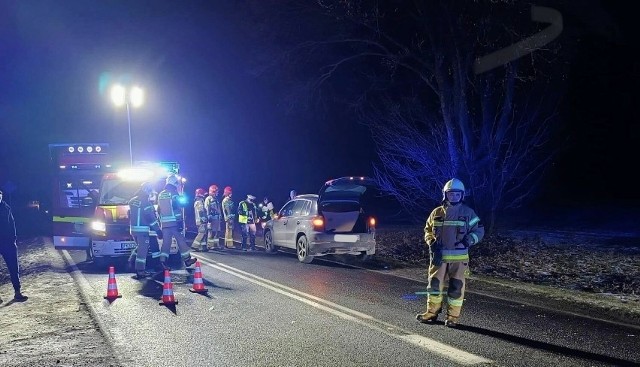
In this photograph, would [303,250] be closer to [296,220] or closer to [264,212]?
[296,220]

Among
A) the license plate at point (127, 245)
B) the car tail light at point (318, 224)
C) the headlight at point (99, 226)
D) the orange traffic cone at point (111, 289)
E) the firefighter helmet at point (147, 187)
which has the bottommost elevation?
the orange traffic cone at point (111, 289)

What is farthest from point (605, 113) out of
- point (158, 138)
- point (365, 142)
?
point (158, 138)

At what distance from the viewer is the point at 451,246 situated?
7.15 meters

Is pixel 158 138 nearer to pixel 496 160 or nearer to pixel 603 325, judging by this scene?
pixel 496 160

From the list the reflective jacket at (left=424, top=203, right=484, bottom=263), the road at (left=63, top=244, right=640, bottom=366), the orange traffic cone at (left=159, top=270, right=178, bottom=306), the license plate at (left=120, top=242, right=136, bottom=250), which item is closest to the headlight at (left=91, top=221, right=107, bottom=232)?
the license plate at (left=120, top=242, right=136, bottom=250)

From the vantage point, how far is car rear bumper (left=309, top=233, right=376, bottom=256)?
13.4 metres

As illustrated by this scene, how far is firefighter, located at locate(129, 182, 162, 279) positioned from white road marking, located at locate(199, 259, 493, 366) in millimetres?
2000

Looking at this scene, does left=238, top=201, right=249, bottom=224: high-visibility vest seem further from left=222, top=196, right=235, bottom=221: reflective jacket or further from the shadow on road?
the shadow on road

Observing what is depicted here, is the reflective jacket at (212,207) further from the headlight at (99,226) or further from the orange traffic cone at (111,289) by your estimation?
the orange traffic cone at (111,289)

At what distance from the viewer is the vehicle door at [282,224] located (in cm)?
1514

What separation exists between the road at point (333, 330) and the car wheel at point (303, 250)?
289 cm

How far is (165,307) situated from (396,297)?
371cm

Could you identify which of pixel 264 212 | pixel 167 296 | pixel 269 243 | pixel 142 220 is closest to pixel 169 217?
pixel 142 220

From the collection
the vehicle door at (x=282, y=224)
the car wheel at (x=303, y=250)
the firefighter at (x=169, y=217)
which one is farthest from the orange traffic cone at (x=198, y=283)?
the vehicle door at (x=282, y=224)
